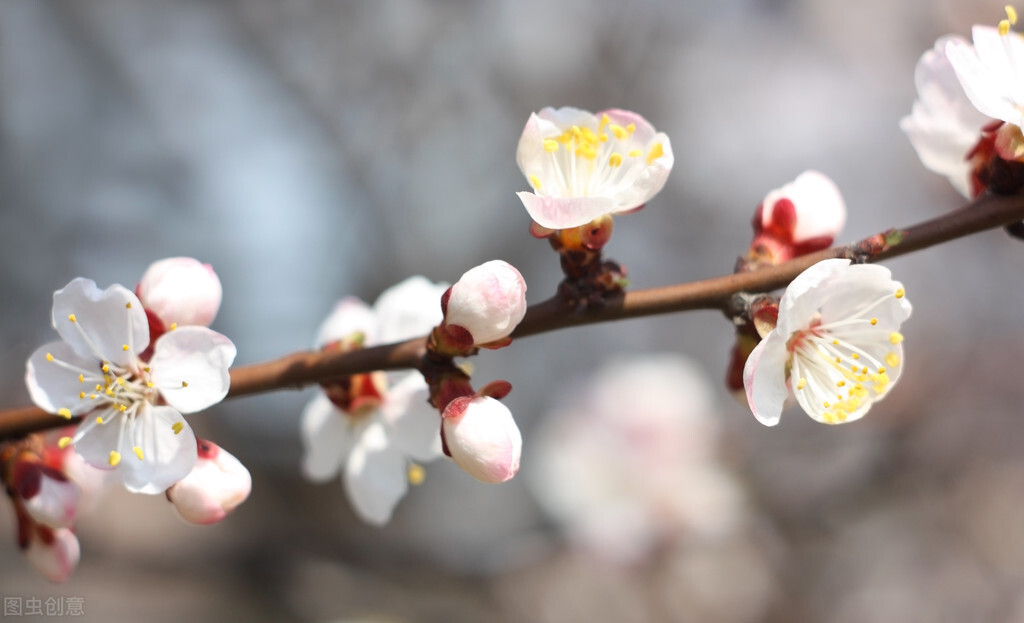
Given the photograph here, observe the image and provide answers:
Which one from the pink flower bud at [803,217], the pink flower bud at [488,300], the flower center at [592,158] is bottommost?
the pink flower bud at [488,300]

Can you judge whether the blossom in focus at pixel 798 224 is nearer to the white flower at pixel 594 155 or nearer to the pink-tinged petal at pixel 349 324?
the white flower at pixel 594 155

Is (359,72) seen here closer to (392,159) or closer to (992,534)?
(392,159)

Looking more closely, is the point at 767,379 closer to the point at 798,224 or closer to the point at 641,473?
the point at 798,224

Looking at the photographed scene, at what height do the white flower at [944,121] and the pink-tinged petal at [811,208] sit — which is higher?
the white flower at [944,121]

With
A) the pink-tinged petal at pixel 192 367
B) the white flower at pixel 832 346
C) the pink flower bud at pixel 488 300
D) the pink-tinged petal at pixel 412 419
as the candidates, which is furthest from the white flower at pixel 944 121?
the pink-tinged petal at pixel 192 367

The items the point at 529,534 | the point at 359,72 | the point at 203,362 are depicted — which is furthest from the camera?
the point at 359,72

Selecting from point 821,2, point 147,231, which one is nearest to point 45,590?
point 147,231
